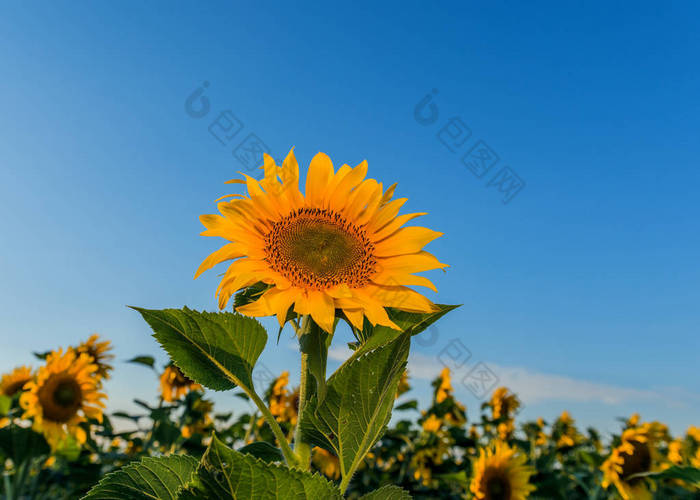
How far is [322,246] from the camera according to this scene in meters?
1.67

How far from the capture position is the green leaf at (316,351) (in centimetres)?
131

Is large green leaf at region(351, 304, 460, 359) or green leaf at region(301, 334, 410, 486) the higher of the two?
large green leaf at region(351, 304, 460, 359)

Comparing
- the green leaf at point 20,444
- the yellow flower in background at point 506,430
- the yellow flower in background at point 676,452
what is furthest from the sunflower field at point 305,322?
the yellow flower in background at point 676,452

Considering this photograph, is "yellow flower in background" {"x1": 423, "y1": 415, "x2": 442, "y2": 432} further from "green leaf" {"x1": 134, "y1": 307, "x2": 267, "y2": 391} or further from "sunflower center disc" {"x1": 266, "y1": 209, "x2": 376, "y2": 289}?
"green leaf" {"x1": 134, "y1": 307, "x2": 267, "y2": 391}

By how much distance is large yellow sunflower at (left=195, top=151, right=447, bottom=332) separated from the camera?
56.3 inches

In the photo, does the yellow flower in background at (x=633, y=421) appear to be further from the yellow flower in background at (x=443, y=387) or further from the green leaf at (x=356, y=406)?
the green leaf at (x=356, y=406)

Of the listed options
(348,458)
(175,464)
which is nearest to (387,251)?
(348,458)

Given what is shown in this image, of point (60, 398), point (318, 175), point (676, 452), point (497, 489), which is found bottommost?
point (60, 398)

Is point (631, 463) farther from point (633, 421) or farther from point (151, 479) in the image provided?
point (151, 479)

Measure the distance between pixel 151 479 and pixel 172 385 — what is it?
5520mm

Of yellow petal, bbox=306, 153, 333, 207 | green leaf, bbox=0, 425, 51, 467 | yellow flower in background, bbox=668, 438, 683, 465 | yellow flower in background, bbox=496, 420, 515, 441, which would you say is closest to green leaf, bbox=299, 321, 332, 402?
yellow petal, bbox=306, 153, 333, 207

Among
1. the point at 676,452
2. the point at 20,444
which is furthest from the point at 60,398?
the point at 676,452

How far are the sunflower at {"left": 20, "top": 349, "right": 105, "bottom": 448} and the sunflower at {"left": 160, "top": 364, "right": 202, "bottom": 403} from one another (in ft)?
3.09

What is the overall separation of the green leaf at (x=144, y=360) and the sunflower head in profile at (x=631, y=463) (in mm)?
5018
